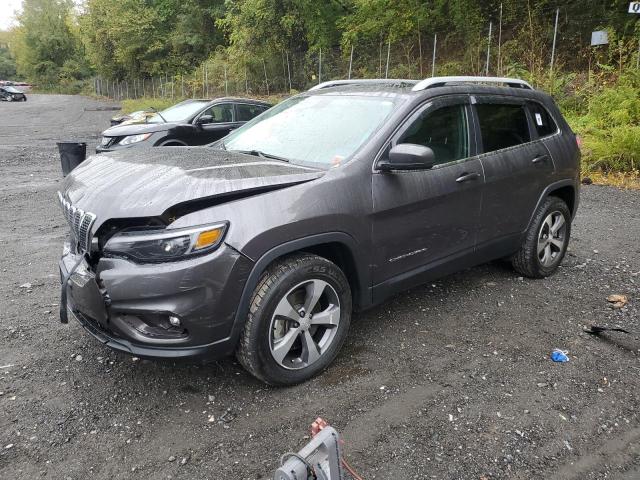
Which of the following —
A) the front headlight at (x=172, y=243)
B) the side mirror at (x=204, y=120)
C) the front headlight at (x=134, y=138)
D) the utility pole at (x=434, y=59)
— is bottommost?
the front headlight at (x=134, y=138)

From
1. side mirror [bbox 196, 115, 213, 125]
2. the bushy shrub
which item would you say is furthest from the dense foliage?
side mirror [bbox 196, 115, 213, 125]

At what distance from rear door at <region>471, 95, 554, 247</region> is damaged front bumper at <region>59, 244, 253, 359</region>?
2.20 metres

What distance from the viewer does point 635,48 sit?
1201 cm

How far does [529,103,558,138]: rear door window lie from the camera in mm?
4559

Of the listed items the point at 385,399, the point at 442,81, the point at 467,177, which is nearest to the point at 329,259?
the point at 385,399

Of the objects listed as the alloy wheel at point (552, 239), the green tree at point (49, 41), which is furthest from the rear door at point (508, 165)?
the green tree at point (49, 41)

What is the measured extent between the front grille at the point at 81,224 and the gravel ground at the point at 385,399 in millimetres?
889

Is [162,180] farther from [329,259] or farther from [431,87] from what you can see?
[431,87]

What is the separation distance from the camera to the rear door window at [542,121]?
4559mm

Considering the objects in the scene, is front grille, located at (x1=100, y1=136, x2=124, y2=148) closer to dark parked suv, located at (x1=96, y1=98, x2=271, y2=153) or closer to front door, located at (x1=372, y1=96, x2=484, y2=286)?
dark parked suv, located at (x1=96, y1=98, x2=271, y2=153)

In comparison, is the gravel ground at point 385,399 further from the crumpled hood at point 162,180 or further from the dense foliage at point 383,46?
the dense foliage at point 383,46

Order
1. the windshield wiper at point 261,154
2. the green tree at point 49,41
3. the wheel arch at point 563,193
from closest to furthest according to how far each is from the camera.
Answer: the windshield wiper at point 261,154, the wheel arch at point 563,193, the green tree at point 49,41

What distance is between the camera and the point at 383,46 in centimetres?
1912

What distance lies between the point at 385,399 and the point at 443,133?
192 cm
